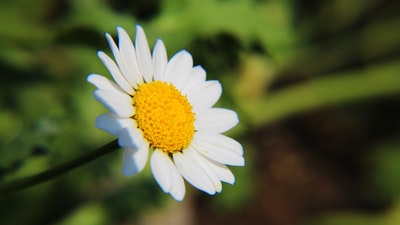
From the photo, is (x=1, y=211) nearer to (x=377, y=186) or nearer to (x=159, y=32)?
(x=159, y=32)

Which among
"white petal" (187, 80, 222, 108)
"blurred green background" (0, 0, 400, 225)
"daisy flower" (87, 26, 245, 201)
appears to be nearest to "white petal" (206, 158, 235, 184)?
"daisy flower" (87, 26, 245, 201)

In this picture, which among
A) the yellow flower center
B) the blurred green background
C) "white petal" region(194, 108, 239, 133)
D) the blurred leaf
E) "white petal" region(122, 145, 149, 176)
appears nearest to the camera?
"white petal" region(122, 145, 149, 176)

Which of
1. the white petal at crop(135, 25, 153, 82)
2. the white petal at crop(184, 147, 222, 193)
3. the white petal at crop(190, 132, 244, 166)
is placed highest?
the white petal at crop(135, 25, 153, 82)

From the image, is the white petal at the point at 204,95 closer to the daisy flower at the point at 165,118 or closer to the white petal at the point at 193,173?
the daisy flower at the point at 165,118

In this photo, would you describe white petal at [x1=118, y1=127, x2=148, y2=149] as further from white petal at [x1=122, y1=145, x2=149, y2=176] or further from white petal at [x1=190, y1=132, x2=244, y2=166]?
white petal at [x1=190, y1=132, x2=244, y2=166]

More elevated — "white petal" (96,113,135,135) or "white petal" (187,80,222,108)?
"white petal" (187,80,222,108)

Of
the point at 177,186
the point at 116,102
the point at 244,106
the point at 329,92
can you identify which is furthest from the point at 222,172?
the point at 329,92

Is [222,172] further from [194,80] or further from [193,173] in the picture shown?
[194,80]

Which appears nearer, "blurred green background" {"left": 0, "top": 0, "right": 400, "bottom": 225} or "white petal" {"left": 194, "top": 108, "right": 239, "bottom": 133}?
"white petal" {"left": 194, "top": 108, "right": 239, "bottom": 133}
